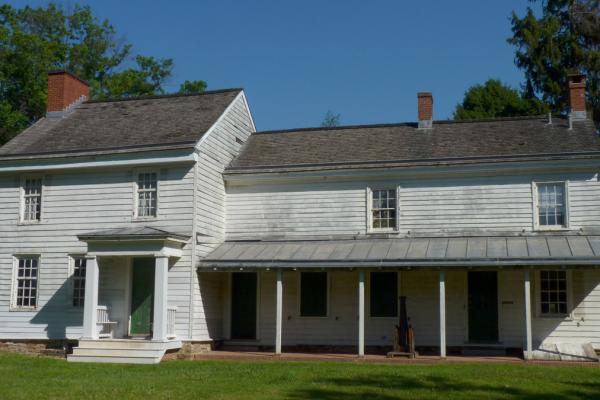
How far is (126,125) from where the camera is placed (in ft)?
77.0

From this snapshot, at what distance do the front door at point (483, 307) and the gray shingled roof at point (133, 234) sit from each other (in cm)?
816

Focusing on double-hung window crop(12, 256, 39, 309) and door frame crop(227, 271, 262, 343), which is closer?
door frame crop(227, 271, 262, 343)

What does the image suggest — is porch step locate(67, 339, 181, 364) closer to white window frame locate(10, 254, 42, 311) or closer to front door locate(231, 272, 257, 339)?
front door locate(231, 272, 257, 339)

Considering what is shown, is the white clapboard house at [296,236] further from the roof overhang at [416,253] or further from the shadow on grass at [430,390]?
the shadow on grass at [430,390]

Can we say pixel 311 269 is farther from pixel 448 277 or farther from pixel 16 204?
pixel 16 204

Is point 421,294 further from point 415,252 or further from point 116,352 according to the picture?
point 116,352

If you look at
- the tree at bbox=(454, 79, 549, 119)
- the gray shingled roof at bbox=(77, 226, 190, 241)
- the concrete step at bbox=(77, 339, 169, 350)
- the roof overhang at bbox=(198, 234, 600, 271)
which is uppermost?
the tree at bbox=(454, 79, 549, 119)

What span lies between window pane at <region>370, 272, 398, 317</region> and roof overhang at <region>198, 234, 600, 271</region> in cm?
111

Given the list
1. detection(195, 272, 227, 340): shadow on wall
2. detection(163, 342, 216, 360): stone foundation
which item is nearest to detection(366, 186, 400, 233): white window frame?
detection(195, 272, 227, 340): shadow on wall

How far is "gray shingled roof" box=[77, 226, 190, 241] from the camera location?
19.4 meters

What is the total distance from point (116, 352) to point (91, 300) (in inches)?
67.3

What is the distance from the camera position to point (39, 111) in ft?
124

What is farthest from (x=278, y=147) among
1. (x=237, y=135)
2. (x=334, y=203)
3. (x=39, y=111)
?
(x=39, y=111)

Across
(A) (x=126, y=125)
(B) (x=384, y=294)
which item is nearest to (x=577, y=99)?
(B) (x=384, y=294)
